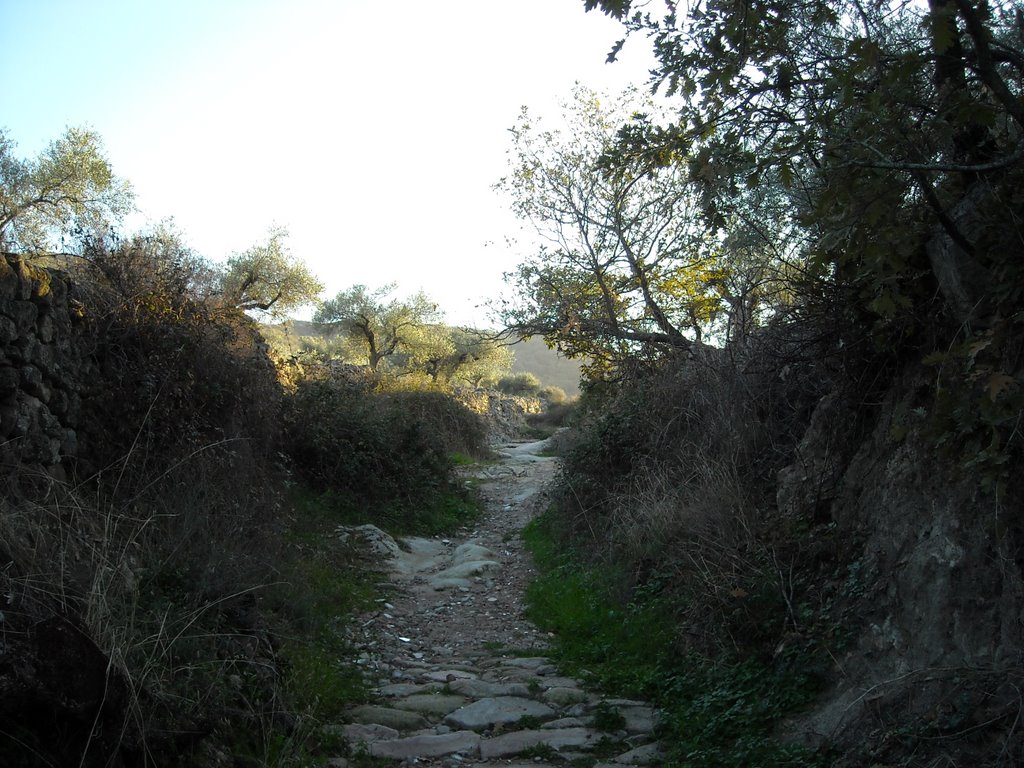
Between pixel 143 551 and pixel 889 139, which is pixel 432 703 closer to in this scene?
pixel 143 551

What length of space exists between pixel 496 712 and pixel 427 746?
0.74m

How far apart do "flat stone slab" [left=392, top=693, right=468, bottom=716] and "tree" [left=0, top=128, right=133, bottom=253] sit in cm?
1715

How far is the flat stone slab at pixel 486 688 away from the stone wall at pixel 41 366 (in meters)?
4.12

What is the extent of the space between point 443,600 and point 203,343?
448 centimetres

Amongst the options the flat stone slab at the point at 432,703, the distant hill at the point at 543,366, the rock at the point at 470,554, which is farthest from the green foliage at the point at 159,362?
the distant hill at the point at 543,366

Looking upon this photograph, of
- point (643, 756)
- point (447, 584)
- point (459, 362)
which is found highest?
point (459, 362)

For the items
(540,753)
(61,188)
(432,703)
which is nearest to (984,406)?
(540,753)

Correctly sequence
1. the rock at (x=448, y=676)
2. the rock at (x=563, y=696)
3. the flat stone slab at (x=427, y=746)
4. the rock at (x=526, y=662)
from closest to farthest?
1. the flat stone slab at (x=427, y=746)
2. the rock at (x=563, y=696)
3. the rock at (x=448, y=676)
4. the rock at (x=526, y=662)

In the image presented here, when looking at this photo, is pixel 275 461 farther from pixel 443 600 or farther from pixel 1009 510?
pixel 1009 510

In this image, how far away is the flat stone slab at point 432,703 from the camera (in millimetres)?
5864

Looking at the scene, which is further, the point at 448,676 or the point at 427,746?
the point at 448,676

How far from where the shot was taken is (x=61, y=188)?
20875mm

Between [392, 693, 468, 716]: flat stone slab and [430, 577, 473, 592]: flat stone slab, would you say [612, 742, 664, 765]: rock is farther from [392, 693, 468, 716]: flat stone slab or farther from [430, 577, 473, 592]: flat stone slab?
[430, 577, 473, 592]: flat stone slab

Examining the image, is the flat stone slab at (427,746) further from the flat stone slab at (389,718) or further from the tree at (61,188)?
the tree at (61,188)
